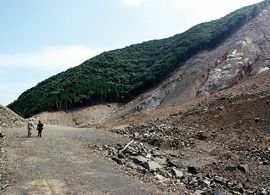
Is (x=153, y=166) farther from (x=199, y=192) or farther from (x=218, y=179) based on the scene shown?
(x=199, y=192)

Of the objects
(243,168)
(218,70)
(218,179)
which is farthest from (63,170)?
(218,70)

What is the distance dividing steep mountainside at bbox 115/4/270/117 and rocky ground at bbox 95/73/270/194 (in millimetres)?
23612

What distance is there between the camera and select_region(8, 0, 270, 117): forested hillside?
9106 centimetres

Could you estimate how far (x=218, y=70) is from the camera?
7069cm

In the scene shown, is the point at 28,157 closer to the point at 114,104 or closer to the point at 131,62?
the point at 114,104

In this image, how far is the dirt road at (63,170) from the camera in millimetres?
18625

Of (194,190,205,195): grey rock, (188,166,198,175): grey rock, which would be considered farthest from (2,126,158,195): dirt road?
(188,166,198,175): grey rock

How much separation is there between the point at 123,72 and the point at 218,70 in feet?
128

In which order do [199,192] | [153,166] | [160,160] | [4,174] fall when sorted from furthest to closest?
[160,160], [153,166], [4,174], [199,192]

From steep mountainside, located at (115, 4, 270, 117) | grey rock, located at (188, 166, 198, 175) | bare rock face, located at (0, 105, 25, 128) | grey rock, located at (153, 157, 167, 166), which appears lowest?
grey rock, located at (188, 166, 198, 175)

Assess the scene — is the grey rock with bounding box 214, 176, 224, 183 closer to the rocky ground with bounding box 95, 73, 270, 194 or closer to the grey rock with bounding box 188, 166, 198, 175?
the rocky ground with bounding box 95, 73, 270, 194

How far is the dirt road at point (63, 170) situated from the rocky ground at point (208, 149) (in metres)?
1.18

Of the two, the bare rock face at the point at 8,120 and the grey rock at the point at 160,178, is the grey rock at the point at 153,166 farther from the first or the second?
the bare rock face at the point at 8,120

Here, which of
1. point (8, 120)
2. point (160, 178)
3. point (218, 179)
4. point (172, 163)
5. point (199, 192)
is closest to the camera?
point (199, 192)
